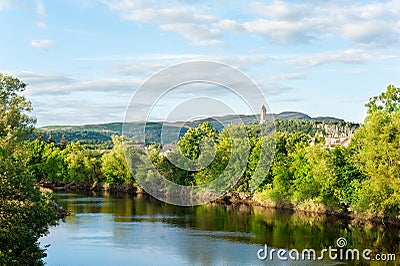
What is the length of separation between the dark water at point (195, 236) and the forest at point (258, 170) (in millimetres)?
2631

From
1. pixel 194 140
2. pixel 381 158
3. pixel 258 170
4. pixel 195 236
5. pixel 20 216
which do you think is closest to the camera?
pixel 20 216

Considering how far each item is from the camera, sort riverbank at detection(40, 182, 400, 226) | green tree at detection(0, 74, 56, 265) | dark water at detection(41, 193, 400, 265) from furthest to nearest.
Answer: riverbank at detection(40, 182, 400, 226) < dark water at detection(41, 193, 400, 265) < green tree at detection(0, 74, 56, 265)

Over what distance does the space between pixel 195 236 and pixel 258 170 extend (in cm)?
2160

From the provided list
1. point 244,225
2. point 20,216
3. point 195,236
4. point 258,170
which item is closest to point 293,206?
point 258,170

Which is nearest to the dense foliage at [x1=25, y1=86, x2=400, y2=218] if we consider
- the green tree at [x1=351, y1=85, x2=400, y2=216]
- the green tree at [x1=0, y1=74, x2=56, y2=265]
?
the green tree at [x1=351, y1=85, x2=400, y2=216]

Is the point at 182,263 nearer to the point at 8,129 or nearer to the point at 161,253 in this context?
the point at 161,253

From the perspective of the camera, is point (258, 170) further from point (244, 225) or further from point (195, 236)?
point (195, 236)

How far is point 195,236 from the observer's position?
32906 millimetres

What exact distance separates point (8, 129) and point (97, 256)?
1585 cm

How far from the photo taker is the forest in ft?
60.3

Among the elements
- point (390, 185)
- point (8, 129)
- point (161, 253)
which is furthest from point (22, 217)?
point (390, 185)

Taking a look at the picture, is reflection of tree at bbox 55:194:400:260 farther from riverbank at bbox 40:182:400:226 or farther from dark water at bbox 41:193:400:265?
riverbank at bbox 40:182:400:226

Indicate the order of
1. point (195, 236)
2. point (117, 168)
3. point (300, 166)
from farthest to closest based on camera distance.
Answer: point (117, 168) → point (300, 166) → point (195, 236)

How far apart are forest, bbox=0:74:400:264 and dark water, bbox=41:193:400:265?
2.63 m
